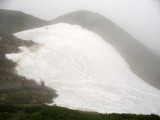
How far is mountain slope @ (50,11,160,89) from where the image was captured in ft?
176

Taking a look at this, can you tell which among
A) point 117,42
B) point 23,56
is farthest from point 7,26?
point 117,42

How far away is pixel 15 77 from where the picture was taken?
2839 cm

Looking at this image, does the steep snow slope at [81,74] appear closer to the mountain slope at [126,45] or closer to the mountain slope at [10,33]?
the mountain slope at [10,33]

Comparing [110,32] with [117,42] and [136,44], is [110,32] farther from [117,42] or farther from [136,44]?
[136,44]

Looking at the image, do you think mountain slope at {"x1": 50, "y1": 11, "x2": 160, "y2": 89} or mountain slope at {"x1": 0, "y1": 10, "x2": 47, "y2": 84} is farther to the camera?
mountain slope at {"x1": 50, "y1": 11, "x2": 160, "y2": 89}

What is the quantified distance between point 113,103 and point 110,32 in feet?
140

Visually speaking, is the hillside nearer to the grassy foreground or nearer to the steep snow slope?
the steep snow slope

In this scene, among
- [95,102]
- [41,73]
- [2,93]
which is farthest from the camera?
[41,73]

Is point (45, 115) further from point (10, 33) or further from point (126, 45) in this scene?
point (126, 45)

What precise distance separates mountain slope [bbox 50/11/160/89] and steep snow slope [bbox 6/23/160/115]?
10.8 meters

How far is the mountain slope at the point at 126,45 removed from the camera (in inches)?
2110

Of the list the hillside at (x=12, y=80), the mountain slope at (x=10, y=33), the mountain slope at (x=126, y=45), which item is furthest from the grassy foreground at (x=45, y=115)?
the mountain slope at (x=126, y=45)

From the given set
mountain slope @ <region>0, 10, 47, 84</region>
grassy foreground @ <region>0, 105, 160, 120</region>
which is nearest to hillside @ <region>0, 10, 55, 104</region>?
mountain slope @ <region>0, 10, 47, 84</region>

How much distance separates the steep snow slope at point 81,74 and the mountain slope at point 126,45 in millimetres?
10826
